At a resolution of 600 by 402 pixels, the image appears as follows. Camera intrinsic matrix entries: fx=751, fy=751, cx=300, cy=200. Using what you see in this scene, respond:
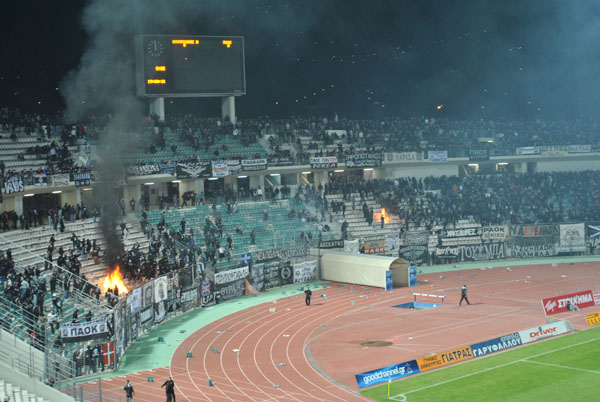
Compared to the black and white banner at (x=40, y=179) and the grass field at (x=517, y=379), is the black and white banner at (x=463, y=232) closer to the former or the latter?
the grass field at (x=517, y=379)

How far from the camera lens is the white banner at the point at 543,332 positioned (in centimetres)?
2818

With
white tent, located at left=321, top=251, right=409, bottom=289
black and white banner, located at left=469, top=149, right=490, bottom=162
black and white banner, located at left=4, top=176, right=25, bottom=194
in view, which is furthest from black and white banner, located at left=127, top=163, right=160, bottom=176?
black and white banner, located at left=469, top=149, right=490, bottom=162

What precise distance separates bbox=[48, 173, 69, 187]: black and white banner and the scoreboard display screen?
11.2m

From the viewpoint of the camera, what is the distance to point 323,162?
51.6 m

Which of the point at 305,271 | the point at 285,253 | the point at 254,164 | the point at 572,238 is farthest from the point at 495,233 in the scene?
the point at 254,164

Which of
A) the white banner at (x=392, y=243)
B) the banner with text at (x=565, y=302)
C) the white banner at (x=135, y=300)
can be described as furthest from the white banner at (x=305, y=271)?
the banner with text at (x=565, y=302)

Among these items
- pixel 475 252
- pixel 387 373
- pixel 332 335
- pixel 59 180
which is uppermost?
pixel 59 180

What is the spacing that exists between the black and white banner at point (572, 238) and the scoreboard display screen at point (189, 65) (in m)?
23.1

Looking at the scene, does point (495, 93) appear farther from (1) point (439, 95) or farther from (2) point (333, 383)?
(2) point (333, 383)

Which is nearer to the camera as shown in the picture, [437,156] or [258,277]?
[258,277]

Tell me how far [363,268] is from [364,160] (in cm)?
1370

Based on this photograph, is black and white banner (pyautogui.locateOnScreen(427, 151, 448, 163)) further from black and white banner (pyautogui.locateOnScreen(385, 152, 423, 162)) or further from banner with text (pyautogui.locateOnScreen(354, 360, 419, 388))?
banner with text (pyautogui.locateOnScreen(354, 360, 419, 388))

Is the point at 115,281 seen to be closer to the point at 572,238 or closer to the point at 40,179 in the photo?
the point at 40,179

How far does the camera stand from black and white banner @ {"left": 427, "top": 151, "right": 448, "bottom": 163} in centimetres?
Result: 5573
